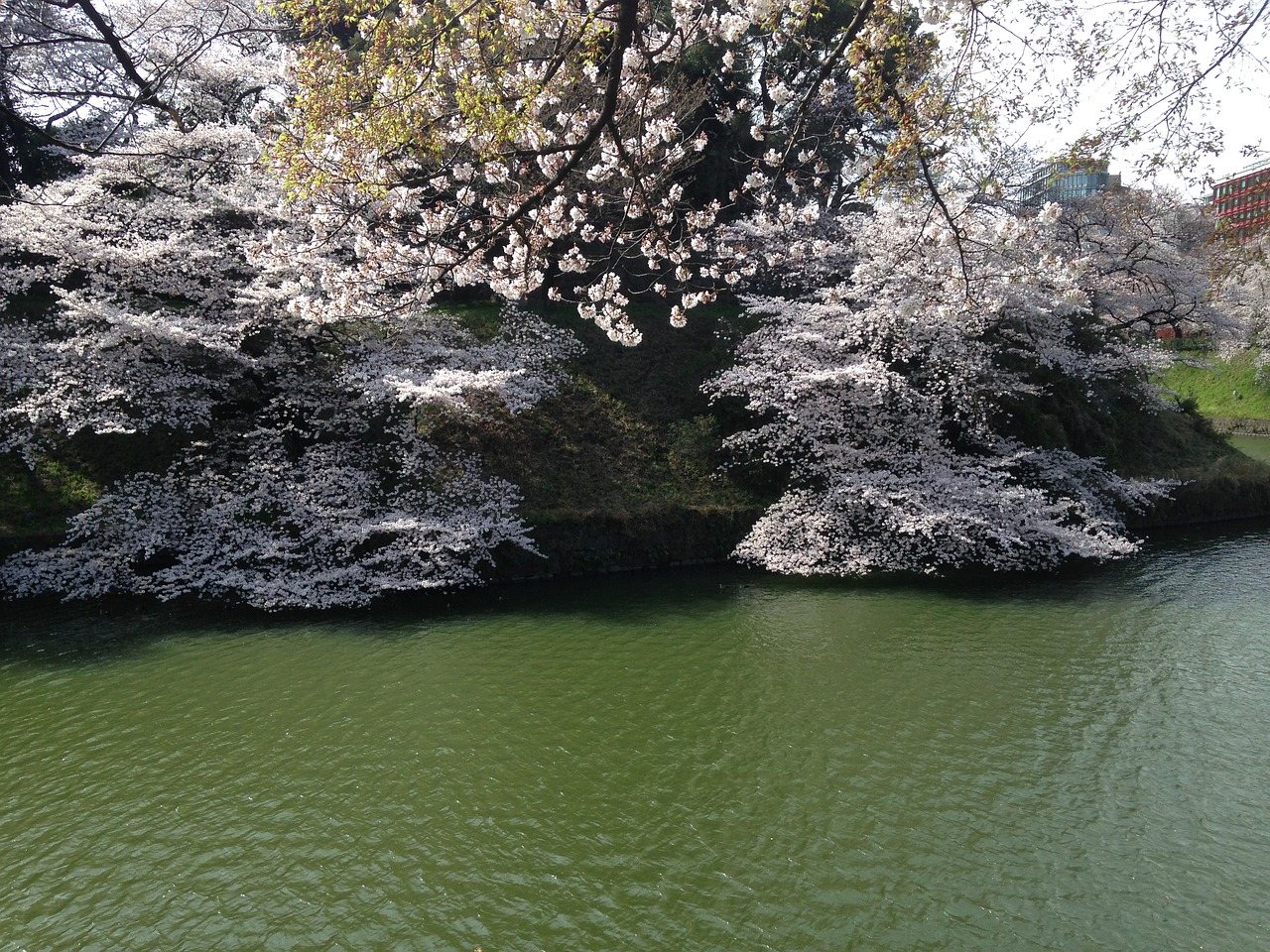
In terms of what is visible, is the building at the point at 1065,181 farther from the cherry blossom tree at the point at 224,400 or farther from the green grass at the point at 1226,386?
the green grass at the point at 1226,386

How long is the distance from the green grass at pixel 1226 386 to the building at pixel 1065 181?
29.7ft

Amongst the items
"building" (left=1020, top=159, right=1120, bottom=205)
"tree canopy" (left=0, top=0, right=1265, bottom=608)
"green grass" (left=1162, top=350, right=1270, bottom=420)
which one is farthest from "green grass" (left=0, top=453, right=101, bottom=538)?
"green grass" (left=1162, top=350, right=1270, bottom=420)

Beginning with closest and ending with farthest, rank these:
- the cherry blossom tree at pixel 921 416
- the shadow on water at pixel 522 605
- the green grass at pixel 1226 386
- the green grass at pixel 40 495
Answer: the shadow on water at pixel 522 605 < the green grass at pixel 40 495 < the cherry blossom tree at pixel 921 416 < the green grass at pixel 1226 386

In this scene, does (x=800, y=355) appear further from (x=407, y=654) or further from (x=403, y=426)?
(x=407, y=654)

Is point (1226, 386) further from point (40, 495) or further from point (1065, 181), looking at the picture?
point (40, 495)

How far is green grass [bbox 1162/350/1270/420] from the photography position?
2939 centimetres

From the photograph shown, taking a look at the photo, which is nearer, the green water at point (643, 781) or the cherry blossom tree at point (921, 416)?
the green water at point (643, 781)

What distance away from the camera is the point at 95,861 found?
17.2ft

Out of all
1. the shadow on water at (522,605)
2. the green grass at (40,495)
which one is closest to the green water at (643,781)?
the shadow on water at (522,605)

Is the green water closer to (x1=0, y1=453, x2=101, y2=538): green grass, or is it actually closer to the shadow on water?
the shadow on water

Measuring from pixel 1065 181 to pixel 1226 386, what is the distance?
572 inches

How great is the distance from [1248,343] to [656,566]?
2849 centimetres

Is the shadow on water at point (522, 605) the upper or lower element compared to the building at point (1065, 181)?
lower

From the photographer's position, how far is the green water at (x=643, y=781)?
15.3 feet
